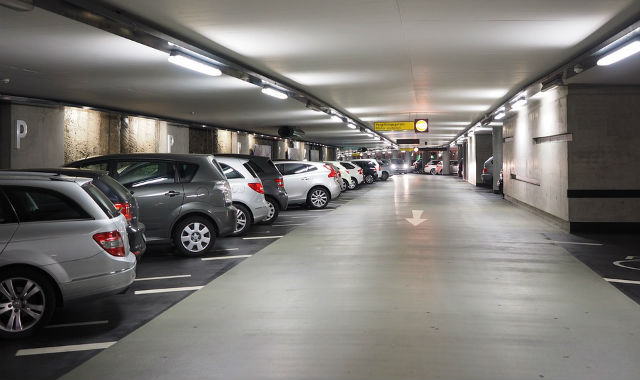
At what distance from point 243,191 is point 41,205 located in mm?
6812

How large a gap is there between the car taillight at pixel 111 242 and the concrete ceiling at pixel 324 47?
113 inches

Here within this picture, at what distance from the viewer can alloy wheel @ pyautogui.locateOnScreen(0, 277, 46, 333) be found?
5.14 m

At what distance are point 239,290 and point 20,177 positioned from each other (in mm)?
2704

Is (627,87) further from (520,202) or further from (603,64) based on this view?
(520,202)

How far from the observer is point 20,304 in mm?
5191

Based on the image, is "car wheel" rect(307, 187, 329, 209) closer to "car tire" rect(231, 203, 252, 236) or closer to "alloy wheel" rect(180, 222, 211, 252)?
"car tire" rect(231, 203, 252, 236)

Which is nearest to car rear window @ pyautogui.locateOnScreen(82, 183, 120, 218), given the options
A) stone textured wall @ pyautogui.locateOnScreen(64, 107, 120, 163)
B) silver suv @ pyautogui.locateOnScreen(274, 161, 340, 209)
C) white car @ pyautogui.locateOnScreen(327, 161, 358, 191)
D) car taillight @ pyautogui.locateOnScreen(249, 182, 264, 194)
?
car taillight @ pyautogui.locateOnScreen(249, 182, 264, 194)

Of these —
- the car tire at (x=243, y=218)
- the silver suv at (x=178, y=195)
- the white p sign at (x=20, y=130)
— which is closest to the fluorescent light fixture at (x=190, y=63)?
the silver suv at (x=178, y=195)

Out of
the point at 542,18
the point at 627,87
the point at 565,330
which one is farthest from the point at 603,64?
the point at 565,330

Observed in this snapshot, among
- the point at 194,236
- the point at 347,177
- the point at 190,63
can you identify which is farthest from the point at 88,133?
the point at 347,177

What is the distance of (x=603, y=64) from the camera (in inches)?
368

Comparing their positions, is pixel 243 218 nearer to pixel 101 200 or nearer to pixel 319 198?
pixel 101 200

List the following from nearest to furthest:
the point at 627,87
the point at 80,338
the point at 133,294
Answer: the point at 80,338, the point at 133,294, the point at 627,87

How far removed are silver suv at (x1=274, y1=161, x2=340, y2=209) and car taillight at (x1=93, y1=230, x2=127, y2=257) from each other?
12.3 metres
